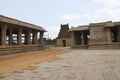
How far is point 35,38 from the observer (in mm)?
27672

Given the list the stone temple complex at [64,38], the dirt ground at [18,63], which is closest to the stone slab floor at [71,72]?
the dirt ground at [18,63]

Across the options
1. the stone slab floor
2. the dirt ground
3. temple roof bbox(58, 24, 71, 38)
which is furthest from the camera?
temple roof bbox(58, 24, 71, 38)

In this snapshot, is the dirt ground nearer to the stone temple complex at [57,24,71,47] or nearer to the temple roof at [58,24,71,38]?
the stone temple complex at [57,24,71,47]

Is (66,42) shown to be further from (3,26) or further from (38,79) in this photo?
(38,79)

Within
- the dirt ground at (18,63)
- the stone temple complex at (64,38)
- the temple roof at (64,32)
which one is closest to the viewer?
the dirt ground at (18,63)

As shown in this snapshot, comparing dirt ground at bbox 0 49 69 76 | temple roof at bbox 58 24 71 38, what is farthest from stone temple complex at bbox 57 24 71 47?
dirt ground at bbox 0 49 69 76

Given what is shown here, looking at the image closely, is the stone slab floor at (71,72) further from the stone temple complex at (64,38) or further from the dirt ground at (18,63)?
the stone temple complex at (64,38)

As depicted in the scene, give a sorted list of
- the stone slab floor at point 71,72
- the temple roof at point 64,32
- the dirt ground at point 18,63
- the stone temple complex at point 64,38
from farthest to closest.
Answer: the temple roof at point 64,32, the stone temple complex at point 64,38, the dirt ground at point 18,63, the stone slab floor at point 71,72

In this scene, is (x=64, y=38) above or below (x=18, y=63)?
above

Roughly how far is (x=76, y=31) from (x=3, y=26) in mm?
16989

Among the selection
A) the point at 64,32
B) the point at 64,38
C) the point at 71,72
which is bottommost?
the point at 71,72

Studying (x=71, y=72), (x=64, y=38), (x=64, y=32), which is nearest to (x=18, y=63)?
(x=71, y=72)

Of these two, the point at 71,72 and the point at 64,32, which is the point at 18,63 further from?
→ the point at 64,32

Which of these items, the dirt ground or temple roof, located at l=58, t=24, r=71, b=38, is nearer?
the dirt ground
